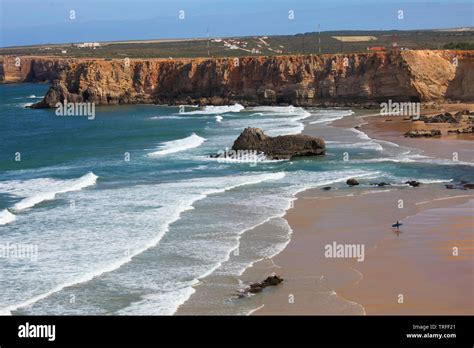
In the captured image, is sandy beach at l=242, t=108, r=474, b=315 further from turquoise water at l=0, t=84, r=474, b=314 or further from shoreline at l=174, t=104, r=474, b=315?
turquoise water at l=0, t=84, r=474, b=314

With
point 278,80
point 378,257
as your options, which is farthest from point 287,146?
point 278,80

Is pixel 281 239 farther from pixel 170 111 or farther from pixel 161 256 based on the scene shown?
pixel 170 111

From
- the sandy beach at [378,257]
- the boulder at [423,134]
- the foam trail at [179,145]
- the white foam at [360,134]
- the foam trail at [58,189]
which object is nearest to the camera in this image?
the sandy beach at [378,257]

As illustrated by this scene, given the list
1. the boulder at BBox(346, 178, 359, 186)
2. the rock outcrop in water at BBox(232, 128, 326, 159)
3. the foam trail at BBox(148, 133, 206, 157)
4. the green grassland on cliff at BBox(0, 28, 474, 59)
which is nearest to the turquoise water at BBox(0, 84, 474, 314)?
the foam trail at BBox(148, 133, 206, 157)

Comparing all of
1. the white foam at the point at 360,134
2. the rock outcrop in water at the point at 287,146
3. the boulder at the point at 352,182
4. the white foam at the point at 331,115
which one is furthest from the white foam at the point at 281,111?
the boulder at the point at 352,182

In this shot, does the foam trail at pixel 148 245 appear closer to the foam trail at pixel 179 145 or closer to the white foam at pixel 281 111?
the foam trail at pixel 179 145

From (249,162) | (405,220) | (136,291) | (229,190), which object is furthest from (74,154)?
(136,291)
